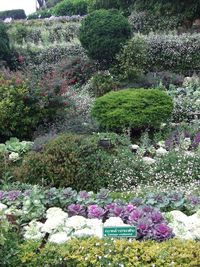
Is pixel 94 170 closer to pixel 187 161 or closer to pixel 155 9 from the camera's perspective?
pixel 187 161

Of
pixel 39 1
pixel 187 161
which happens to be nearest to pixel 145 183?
pixel 187 161

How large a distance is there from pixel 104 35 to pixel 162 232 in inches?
→ 341

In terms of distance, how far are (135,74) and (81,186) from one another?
572 cm

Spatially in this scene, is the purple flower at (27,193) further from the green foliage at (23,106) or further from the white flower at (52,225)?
the green foliage at (23,106)

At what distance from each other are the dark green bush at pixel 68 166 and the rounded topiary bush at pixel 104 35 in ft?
18.7

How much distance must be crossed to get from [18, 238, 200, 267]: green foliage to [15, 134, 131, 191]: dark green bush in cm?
250

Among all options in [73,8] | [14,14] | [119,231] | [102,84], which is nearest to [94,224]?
[119,231]

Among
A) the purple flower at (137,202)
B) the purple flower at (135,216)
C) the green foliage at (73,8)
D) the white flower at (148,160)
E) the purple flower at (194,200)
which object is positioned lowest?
the green foliage at (73,8)

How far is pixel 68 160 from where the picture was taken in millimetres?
7375

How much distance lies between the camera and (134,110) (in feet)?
30.3

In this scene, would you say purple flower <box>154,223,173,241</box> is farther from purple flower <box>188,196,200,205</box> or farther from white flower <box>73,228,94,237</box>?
purple flower <box>188,196,200,205</box>

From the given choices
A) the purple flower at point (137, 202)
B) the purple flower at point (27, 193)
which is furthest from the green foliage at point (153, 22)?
the purple flower at point (137, 202)

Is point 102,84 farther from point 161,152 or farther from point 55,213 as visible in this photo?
point 55,213

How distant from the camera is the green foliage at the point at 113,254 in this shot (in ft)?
14.8
